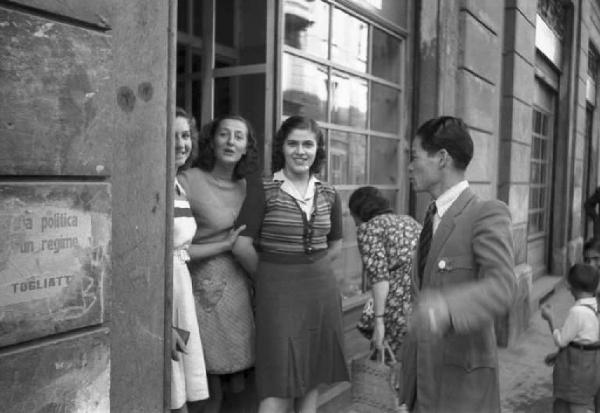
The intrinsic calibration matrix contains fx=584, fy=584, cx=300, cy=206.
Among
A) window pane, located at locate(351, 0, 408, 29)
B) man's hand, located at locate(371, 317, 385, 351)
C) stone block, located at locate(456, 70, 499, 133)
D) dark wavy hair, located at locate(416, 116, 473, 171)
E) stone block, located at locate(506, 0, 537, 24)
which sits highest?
stone block, located at locate(506, 0, 537, 24)

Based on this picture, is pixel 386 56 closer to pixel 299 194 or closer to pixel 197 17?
pixel 197 17

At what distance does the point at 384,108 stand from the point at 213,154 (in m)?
2.63

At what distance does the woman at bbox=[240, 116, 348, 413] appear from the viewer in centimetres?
277

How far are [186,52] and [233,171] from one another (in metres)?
1.93

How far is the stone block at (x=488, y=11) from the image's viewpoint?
5375 mm

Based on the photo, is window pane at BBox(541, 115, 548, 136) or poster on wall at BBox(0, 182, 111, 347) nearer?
poster on wall at BBox(0, 182, 111, 347)

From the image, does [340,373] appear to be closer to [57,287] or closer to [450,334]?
[450,334]

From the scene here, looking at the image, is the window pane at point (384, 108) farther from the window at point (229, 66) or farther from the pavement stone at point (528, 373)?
the pavement stone at point (528, 373)

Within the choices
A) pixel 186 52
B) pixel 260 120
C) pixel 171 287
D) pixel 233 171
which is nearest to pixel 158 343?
pixel 171 287

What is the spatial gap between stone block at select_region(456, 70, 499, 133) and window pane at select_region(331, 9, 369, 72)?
3.41 feet

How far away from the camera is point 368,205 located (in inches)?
126

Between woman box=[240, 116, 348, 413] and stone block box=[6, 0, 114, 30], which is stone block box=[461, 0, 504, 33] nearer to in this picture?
woman box=[240, 116, 348, 413]

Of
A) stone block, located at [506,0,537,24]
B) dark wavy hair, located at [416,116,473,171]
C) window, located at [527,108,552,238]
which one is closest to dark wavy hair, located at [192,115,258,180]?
dark wavy hair, located at [416,116,473,171]

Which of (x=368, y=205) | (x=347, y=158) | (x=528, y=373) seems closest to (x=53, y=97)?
(x=368, y=205)
